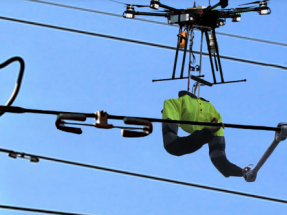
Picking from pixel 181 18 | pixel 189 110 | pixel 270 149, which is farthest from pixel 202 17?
pixel 270 149

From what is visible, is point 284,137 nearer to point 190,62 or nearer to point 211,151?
point 211,151

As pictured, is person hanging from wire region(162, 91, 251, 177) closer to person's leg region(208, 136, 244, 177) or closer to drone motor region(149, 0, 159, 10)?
person's leg region(208, 136, 244, 177)

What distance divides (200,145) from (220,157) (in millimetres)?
561

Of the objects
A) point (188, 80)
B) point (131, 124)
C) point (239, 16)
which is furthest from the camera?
point (239, 16)

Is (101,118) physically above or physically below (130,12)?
below

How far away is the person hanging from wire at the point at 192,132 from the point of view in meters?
6.91

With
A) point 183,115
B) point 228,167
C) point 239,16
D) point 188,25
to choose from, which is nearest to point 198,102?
point 183,115

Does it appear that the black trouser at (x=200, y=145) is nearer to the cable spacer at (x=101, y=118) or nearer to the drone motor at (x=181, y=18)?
the drone motor at (x=181, y=18)

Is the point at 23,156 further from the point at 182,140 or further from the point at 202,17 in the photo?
the point at 202,17

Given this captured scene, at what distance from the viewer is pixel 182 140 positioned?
6.96 m

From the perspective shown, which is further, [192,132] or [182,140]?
[192,132]

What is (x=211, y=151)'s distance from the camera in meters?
7.43

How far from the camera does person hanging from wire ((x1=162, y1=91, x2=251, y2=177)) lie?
22.7 feet

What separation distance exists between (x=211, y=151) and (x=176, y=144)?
1.96 feet
